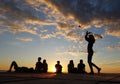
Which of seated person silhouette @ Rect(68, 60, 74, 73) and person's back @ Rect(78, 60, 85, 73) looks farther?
seated person silhouette @ Rect(68, 60, 74, 73)

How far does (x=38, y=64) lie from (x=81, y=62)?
3523mm

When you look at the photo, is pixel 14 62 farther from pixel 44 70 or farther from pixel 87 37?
pixel 87 37

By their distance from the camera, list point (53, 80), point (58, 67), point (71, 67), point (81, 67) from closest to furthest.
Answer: point (53, 80) < point (81, 67) < point (71, 67) < point (58, 67)

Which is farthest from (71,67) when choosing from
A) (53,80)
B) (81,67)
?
(53,80)

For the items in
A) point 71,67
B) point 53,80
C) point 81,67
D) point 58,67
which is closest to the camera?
point 53,80

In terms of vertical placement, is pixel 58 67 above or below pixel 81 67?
above

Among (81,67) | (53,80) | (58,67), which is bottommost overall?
(53,80)

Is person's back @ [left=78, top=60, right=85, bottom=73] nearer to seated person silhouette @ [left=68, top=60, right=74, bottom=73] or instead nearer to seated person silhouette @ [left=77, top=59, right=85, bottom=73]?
seated person silhouette @ [left=77, top=59, right=85, bottom=73]

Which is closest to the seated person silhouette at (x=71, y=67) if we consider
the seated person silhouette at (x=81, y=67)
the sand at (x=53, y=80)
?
the seated person silhouette at (x=81, y=67)

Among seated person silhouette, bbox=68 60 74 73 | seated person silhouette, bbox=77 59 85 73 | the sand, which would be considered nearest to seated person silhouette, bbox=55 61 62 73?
seated person silhouette, bbox=68 60 74 73

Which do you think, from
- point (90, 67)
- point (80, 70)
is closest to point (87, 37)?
point (90, 67)

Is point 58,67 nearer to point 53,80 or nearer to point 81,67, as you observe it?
point 81,67

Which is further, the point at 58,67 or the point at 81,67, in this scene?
the point at 58,67

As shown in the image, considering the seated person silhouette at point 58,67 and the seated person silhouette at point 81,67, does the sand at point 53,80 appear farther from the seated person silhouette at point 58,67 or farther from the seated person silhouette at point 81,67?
the seated person silhouette at point 58,67
